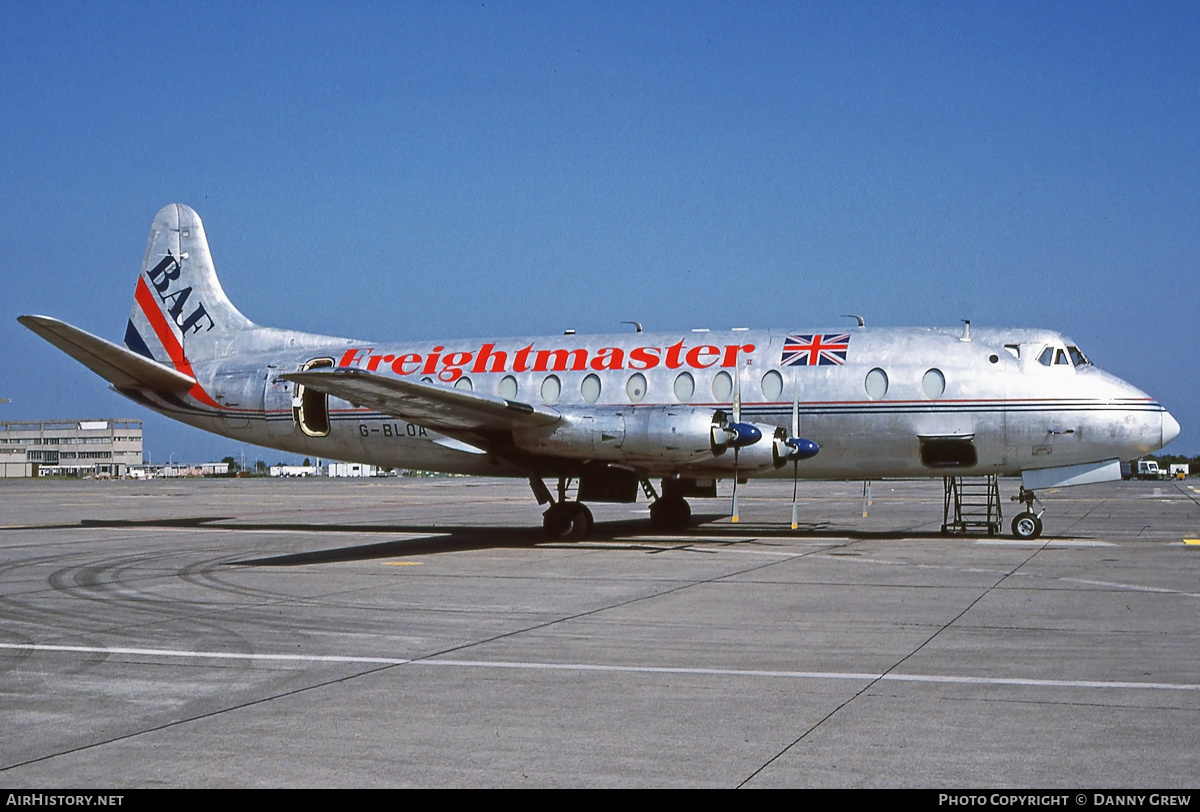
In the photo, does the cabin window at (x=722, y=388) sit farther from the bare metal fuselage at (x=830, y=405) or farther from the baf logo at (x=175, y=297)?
the baf logo at (x=175, y=297)

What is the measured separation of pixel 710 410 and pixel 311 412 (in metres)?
9.75

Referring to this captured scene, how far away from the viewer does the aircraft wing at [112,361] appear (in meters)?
22.4

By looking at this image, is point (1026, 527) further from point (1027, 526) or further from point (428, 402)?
point (428, 402)

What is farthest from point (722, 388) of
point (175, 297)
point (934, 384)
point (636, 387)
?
point (175, 297)

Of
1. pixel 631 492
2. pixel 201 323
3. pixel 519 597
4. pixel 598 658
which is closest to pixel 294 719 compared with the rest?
pixel 598 658

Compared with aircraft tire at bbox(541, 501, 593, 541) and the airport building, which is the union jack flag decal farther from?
the airport building

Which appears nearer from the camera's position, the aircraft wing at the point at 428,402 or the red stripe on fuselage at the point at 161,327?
the aircraft wing at the point at 428,402

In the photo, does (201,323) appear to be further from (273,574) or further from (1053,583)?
(1053,583)

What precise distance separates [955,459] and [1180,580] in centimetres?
675

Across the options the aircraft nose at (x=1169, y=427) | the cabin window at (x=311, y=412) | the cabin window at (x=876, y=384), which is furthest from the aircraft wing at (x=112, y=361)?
the aircraft nose at (x=1169, y=427)

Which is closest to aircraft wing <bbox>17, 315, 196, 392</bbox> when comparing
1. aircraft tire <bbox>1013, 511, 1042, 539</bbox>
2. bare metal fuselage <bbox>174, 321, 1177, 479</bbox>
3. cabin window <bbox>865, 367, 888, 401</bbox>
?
bare metal fuselage <bbox>174, 321, 1177, 479</bbox>

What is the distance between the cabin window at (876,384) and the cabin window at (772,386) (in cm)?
162

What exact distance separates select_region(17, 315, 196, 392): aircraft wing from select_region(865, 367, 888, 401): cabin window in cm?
1538

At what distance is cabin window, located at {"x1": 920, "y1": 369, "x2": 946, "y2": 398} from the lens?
826 inches
